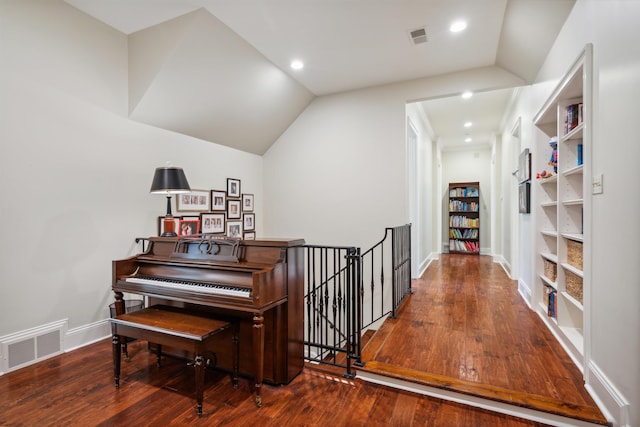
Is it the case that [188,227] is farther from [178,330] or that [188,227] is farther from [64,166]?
[178,330]

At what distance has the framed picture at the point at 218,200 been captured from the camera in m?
4.57

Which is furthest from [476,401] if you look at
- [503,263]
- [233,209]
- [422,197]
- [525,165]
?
[503,263]

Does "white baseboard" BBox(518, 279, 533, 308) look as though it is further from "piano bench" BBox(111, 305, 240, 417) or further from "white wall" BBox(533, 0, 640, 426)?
"piano bench" BBox(111, 305, 240, 417)

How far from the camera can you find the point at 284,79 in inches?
173

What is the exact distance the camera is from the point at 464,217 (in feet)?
27.6

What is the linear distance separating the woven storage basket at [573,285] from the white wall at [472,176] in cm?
583

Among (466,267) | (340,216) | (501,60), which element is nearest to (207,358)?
(340,216)

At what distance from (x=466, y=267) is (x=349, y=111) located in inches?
155

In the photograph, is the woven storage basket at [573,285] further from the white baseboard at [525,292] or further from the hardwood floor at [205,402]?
the hardwood floor at [205,402]

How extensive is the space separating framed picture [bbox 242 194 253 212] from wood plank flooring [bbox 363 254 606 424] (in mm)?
2873

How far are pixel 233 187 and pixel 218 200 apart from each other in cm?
39

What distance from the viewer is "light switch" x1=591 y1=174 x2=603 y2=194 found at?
1843 millimetres

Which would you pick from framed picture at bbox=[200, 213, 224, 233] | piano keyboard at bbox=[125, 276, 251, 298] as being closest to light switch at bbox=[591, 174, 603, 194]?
piano keyboard at bbox=[125, 276, 251, 298]

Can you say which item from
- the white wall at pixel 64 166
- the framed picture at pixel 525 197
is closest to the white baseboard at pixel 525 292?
the framed picture at pixel 525 197
